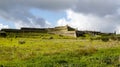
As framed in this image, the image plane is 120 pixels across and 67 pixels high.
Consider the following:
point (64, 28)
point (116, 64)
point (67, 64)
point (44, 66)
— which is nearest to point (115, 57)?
point (116, 64)

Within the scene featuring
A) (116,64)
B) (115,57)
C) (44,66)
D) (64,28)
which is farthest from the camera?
(64,28)

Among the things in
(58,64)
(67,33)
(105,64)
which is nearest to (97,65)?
(105,64)

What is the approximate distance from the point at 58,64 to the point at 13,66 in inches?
153

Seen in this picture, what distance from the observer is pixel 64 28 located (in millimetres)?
101250

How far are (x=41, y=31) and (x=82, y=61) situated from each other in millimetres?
64378

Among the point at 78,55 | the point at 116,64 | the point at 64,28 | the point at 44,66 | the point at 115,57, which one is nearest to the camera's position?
the point at 44,66

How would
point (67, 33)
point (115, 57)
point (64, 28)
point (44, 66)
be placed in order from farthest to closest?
point (64, 28) < point (67, 33) < point (115, 57) < point (44, 66)

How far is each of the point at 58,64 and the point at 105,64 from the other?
4.20 m

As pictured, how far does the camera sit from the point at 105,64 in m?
30.2

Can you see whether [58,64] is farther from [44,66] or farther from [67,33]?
[67,33]

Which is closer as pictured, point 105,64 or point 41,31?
point 105,64

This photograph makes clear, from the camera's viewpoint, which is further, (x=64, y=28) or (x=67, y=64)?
(x=64, y=28)

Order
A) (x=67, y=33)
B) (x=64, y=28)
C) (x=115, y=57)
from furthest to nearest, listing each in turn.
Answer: (x=64, y=28)
(x=67, y=33)
(x=115, y=57)

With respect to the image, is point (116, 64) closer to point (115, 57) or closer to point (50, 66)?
point (115, 57)
